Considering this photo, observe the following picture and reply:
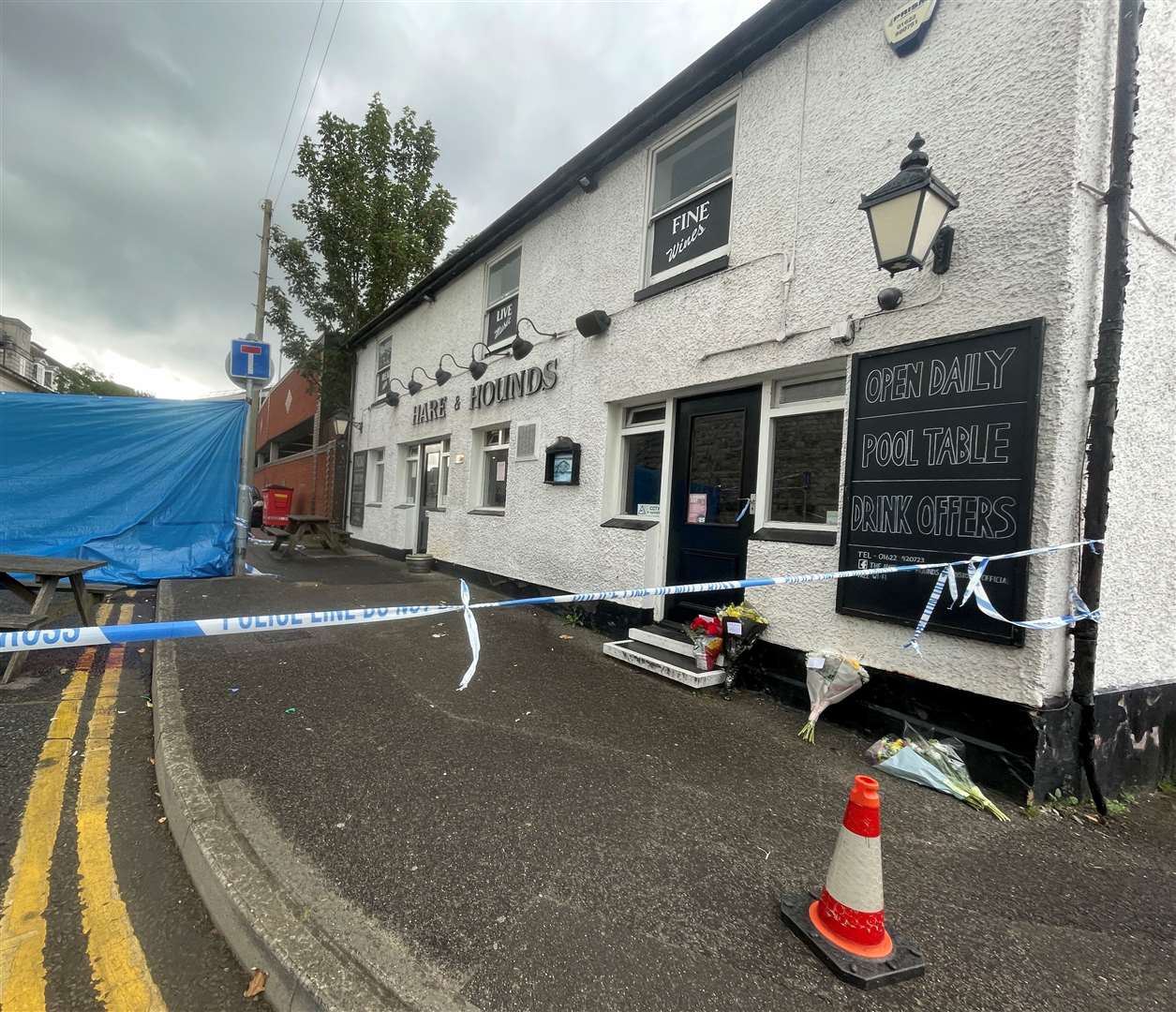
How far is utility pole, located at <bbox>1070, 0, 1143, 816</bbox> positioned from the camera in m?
3.15

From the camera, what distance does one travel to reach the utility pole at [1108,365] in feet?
10.3

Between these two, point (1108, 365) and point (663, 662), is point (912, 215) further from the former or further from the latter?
point (663, 662)

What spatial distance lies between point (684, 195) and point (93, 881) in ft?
20.8

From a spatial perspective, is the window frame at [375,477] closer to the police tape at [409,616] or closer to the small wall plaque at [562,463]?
the small wall plaque at [562,463]

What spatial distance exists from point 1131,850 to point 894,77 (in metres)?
4.72

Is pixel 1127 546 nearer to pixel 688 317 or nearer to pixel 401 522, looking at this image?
pixel 688 317

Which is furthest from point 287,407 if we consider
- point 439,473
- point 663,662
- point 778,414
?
point 778,414

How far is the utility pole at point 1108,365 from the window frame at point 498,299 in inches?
249

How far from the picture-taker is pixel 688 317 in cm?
543

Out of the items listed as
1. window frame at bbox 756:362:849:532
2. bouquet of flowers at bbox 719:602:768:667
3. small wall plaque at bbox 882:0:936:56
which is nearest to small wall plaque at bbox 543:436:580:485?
window frame at bbox 756:362:849:532

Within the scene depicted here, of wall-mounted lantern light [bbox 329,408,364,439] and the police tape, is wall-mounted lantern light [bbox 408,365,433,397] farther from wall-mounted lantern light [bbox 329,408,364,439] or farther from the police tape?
the police tape

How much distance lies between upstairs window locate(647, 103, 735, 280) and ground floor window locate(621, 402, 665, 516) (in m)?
1.40

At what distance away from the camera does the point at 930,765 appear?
3.32m

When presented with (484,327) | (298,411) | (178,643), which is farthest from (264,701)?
(298,411)
